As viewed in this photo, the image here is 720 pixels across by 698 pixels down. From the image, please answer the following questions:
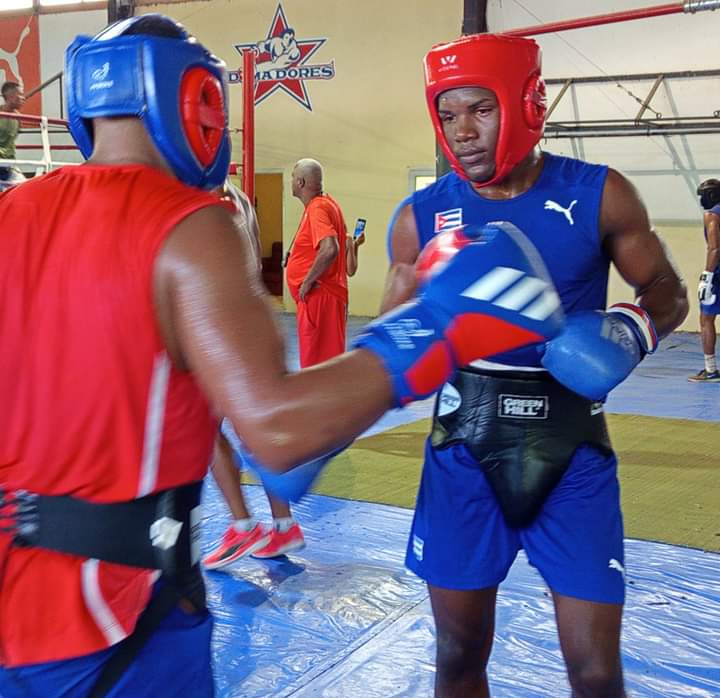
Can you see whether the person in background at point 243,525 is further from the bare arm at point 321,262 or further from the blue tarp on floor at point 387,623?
the bare arm at point 321,262

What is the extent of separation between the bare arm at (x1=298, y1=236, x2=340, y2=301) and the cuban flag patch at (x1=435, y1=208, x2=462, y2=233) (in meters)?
2.82

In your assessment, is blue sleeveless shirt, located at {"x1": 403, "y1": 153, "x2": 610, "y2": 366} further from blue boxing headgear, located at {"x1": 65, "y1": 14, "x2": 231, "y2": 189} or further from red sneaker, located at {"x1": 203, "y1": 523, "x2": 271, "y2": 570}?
red sneaker, located at {"x1": 203, "y1": 523, "x2": 271, "y2": 570}

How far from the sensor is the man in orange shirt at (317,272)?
481 centimetres

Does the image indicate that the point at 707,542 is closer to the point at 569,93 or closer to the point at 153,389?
the point at 153,389

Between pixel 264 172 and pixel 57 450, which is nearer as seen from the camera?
pixel 57 450

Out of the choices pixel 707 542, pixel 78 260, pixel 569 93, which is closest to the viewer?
pixel 78 260

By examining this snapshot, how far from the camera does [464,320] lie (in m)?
1.03

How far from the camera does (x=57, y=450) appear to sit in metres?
1.03

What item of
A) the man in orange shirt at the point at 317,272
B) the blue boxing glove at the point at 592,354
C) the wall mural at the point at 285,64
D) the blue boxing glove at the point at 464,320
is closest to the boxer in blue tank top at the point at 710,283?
the man in orange shirt at the point at 317,272

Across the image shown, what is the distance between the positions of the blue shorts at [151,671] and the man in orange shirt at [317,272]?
3739 millimetres

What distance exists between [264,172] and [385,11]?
2.88 m

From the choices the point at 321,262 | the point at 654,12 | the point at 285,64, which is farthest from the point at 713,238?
the point at 285,64

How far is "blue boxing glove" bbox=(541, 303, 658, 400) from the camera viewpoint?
62.2 inches

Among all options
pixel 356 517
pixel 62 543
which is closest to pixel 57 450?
pixel 62 543
